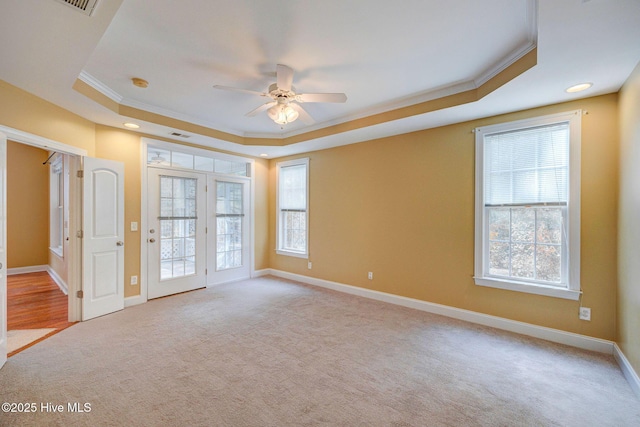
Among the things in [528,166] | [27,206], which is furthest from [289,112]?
[27,206]

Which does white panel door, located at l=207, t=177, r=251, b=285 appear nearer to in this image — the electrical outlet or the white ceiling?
the white ceiling

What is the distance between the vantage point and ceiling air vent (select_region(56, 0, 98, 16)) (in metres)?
1.57

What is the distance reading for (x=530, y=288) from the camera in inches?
119

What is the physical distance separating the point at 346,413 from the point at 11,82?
13.1 ft

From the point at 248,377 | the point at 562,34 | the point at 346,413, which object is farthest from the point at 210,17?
the point at 346,413

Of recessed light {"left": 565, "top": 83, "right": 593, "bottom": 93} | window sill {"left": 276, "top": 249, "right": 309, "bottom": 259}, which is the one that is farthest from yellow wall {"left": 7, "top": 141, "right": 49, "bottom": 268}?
recessed light {"left": 565, "top": 83, "right": 593, "bottom": 93}

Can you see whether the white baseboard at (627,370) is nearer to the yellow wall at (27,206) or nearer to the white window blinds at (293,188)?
the white window blinds at (293,188)

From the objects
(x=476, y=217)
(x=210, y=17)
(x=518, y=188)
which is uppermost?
(x=210, y=17)

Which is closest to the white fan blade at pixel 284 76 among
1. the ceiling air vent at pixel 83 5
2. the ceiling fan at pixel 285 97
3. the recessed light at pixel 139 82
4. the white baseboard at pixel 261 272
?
the ceiling fan at pixel 285 97

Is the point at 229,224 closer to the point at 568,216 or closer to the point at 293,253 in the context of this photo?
the point at 293,253

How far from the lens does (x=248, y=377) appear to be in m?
2.26

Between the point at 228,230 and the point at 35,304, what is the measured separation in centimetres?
288

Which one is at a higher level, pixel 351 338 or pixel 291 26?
pixel 291 26

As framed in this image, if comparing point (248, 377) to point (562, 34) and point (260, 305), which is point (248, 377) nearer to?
point (260, 305)
